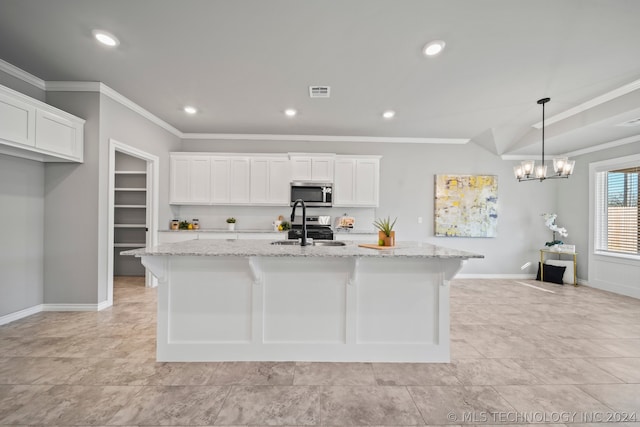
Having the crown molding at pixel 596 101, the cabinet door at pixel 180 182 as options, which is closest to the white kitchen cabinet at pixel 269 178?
the cabinet door at pixel 180 182

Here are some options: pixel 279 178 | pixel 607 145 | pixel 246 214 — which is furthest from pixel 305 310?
pixel 607 145

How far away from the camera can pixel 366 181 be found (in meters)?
5.11

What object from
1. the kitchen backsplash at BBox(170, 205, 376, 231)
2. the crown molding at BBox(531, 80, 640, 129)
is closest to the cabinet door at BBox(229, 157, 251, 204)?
the kitchen backsplash at BBox(170, 205, 376, 231)

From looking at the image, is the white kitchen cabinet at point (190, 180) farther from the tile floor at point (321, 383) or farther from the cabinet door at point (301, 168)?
the tile floor at point (321, 383)

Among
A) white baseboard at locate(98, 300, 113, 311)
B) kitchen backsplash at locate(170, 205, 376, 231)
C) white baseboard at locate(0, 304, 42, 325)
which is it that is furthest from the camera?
kitchen backsplash at locate(170, 205, 376, 231)

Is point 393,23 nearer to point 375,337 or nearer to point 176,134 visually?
point 375,337

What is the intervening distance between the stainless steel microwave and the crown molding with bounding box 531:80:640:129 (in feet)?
11.6

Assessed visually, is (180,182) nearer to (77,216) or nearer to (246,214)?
(246,214)

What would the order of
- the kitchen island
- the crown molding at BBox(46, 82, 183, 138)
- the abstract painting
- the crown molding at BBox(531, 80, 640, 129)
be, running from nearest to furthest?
1. the kitchen island
2. the crown molding at BBox(531, 80, 640, 129)
3. the crown molding at BBox(46, 82, 183, 138)
4. the abstract painting

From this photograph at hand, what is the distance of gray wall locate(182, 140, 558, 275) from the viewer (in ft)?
18.0

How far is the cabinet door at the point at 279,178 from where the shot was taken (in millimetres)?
5059

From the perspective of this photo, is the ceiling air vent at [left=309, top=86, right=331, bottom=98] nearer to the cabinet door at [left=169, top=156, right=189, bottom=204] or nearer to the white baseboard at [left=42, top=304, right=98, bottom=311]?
the cabinet door at [left=169, top=156, right=189, bottom=204]

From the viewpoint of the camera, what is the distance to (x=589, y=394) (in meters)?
1.90

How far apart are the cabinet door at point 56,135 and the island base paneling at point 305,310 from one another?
208 cm
